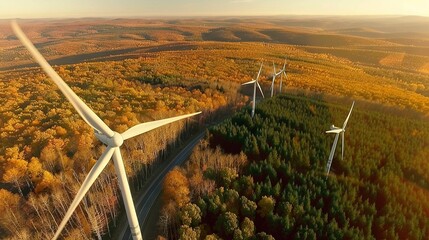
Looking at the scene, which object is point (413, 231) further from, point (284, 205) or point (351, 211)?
point (284, 205)

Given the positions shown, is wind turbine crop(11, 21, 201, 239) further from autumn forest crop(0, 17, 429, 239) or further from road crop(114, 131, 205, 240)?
Answer: road crop(114, 131, 205, 240)

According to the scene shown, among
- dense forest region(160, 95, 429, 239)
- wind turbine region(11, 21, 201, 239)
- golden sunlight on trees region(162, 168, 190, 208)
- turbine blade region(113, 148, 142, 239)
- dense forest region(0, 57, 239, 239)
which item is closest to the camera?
wind turbine region(11, 21, 201, 239)

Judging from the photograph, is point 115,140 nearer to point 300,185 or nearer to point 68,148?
point 300,185

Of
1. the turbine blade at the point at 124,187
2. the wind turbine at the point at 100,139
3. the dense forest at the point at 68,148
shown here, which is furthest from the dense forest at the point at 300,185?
the wind turbine at the point at 100,139

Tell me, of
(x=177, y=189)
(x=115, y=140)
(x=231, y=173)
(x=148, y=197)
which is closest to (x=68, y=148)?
(x=148, y=197)

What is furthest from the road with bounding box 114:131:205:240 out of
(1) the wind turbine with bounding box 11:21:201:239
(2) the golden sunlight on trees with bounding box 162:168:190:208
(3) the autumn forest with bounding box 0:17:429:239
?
(1) the wind turbine with bounding box 11:21:201:239

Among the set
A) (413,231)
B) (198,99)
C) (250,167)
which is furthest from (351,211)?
(198,99)

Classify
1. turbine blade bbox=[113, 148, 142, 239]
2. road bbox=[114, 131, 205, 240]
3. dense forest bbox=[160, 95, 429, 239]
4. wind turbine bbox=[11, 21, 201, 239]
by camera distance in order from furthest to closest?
1. road bbox=[114, 131, 205, 240]
2. dense forest bbox=[160, 95, 429, 239]
3. turbine blade bbox=[113, 148, 142, 239]
4. wind turbine bbox=[11, 21, 201, 239]
